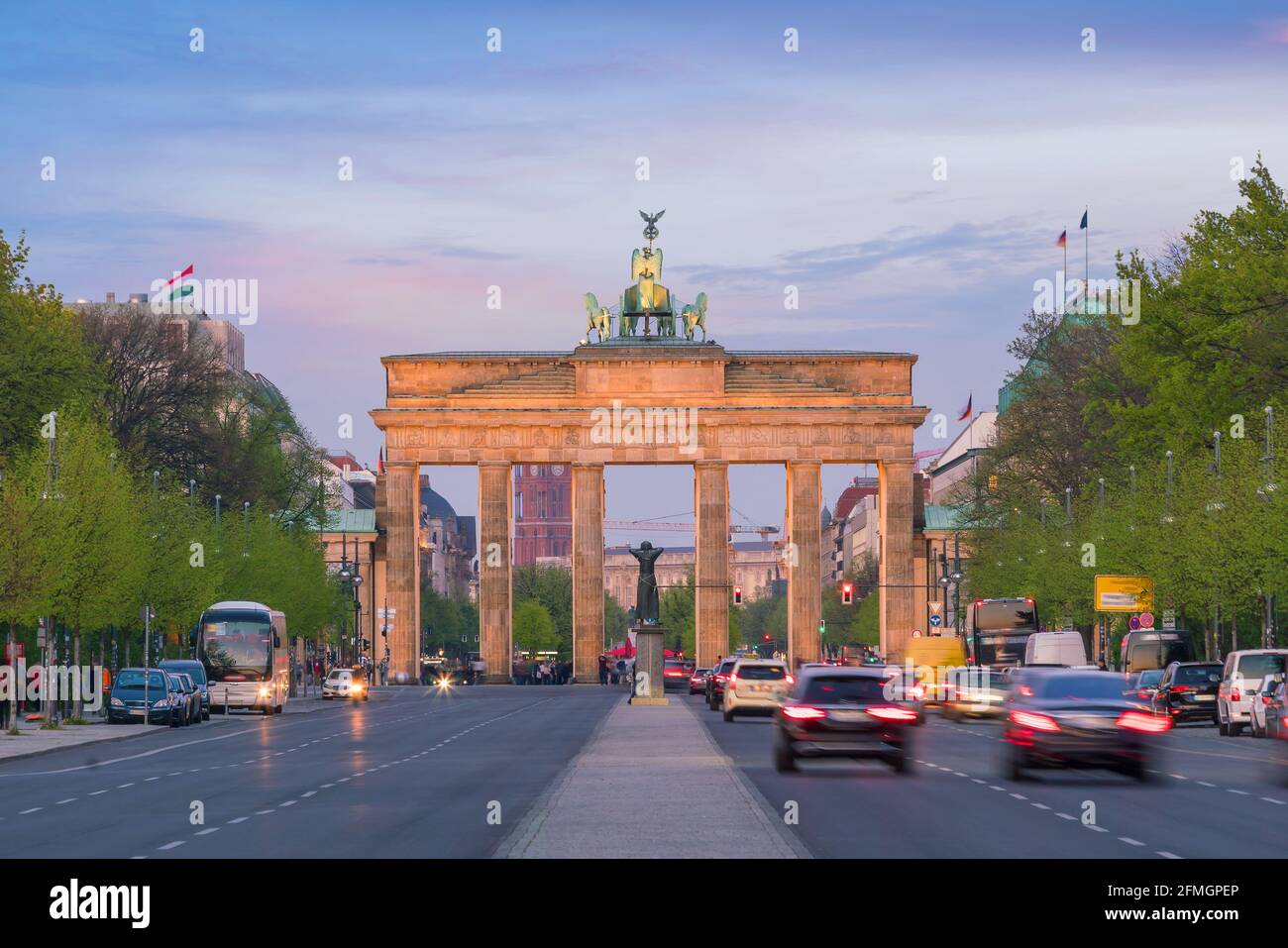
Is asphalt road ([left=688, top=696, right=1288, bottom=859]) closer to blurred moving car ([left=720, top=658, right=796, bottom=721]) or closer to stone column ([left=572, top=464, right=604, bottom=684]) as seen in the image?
blurred moving car ([left=720, top=658, right=796, bottom=721])

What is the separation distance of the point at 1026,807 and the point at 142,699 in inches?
1593

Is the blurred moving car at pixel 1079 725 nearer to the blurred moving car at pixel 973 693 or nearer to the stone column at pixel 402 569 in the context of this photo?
the blurred moving car at pixel 973 693

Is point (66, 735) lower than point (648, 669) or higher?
lower

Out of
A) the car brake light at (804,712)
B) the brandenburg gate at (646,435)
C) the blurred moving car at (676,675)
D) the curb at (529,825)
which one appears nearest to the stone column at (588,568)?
the brandenburg gate at (646,435)

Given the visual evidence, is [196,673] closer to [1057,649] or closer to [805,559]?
[1057,649]

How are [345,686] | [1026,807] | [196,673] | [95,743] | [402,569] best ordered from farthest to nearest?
[402,569] < [345,686] < [196,673] < [95,743] < [1026,807]

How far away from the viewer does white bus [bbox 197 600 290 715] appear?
246 ft

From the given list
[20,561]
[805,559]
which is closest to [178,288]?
[805,559]

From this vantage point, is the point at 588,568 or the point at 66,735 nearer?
the point at 66,735

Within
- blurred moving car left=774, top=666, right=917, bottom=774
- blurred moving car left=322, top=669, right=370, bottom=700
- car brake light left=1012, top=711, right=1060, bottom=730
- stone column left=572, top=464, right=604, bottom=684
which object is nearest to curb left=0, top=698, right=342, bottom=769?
blurred moving car left=774, top=666, right=917, bottom=774

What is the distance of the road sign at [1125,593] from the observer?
74500mm

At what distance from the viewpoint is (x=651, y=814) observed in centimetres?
2348

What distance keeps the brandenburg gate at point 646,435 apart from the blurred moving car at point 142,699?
6705 centimetres
